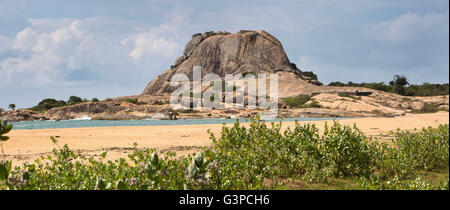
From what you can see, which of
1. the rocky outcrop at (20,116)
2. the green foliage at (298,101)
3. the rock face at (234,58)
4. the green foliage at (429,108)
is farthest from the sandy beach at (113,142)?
the rock face at (234,58)

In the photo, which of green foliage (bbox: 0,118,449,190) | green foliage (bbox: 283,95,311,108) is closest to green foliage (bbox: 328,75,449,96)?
green foliage (bbox: 283,95,311,108)

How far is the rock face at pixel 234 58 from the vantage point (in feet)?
410

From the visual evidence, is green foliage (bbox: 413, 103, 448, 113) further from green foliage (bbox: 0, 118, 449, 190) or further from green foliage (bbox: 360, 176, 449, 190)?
green foliage (bbox: 360, 176, 449, 190)

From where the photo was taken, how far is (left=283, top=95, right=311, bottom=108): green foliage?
83438 mm

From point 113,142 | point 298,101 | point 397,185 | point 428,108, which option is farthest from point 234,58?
point 397,185

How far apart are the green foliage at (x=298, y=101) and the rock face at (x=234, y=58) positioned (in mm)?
29293

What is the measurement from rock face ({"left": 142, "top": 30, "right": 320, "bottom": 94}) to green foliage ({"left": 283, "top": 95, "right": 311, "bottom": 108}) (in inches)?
1153

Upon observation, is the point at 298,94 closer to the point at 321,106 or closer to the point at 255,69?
Answer: the point at 321,106

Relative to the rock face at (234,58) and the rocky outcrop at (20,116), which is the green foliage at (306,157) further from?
the rock face at (234,58)

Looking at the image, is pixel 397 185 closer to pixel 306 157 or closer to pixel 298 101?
pixel 306 157

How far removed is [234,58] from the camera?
130125mm

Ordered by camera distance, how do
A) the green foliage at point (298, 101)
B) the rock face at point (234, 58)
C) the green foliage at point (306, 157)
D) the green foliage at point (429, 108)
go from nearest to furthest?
the green foliage at point (306, 157) < the green foliage at point (429, 108) < the green foliage at point (298, 101) < the rock face at point (234, 58)
